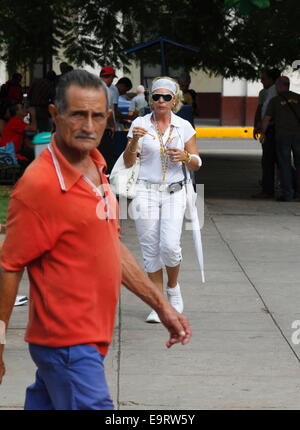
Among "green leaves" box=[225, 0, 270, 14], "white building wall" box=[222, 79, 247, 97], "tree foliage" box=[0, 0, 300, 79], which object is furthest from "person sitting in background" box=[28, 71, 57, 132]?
"white building wall" box=[222, 79, 247, 97]

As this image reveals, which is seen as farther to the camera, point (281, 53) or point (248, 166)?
point (248, 166)

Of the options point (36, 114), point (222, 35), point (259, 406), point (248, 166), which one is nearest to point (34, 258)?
point (259, 406)

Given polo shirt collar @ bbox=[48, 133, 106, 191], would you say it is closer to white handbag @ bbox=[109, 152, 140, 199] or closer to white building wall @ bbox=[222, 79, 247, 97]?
white handbag @ bbox=[109, 152, 140, 199]

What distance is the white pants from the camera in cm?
802

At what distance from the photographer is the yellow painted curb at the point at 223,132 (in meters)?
37.6

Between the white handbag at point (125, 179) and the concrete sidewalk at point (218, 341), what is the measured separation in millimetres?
968

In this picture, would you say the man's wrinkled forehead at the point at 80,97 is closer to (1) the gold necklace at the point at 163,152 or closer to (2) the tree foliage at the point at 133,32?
(1) the gold necklace at the point at 163,152

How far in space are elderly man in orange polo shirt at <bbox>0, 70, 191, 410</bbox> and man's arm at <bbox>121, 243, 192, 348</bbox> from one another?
0.19m

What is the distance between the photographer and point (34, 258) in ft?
12.6

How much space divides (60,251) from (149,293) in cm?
53

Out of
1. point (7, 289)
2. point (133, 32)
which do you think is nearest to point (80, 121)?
point (7, 289)

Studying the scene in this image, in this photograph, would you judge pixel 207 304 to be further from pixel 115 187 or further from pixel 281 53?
pixel 281 53

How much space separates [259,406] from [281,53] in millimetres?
15522

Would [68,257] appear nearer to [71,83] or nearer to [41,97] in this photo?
[71,83]
